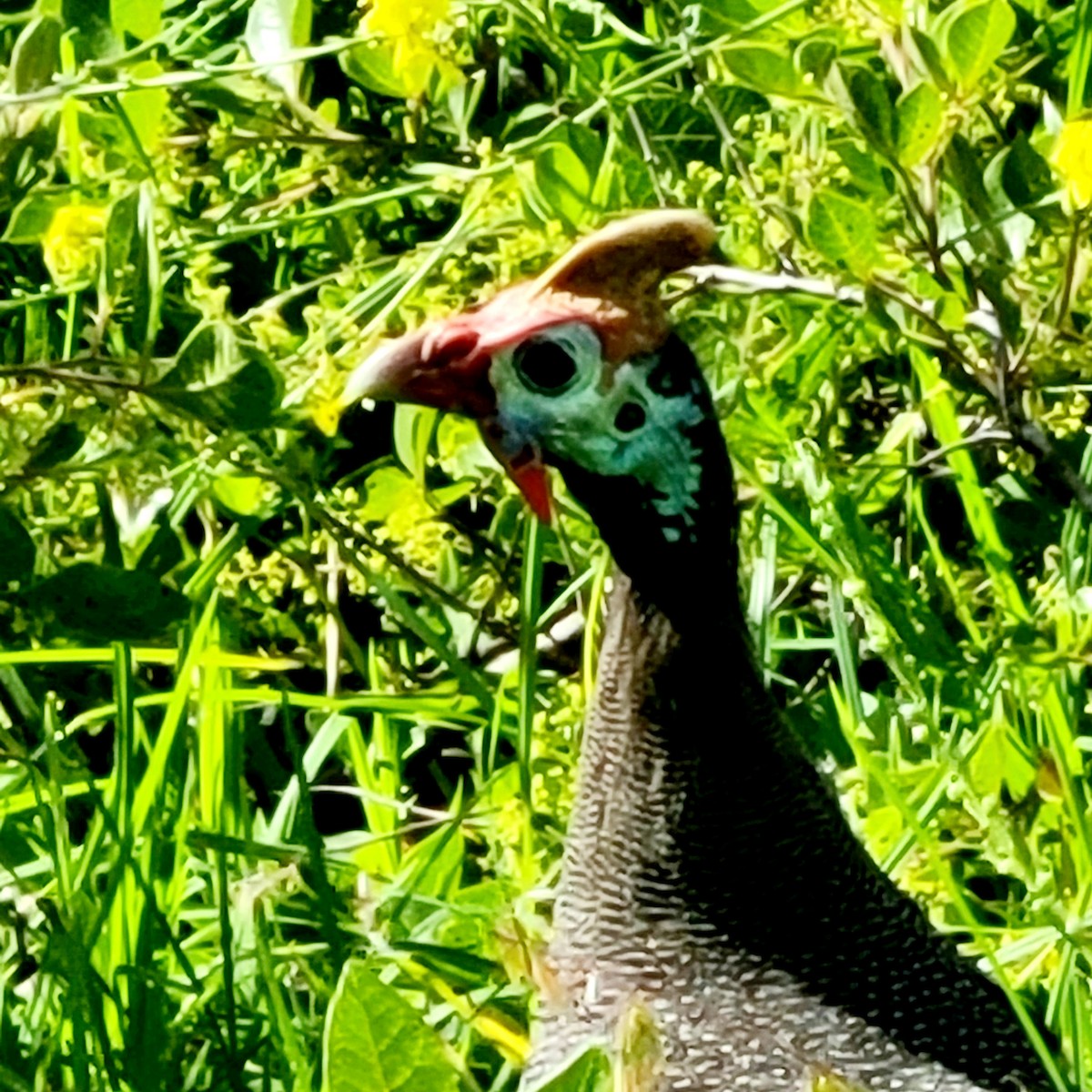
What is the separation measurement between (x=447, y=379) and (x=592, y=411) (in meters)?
0.08

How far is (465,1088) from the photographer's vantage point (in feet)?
4.38

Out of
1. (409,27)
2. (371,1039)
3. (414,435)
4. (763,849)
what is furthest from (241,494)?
(371,1039)

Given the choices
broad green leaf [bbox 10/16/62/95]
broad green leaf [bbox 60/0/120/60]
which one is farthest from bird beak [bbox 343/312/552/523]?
broad green leaf [bbox 60/0/120/60]

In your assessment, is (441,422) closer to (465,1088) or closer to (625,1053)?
(465,1088)

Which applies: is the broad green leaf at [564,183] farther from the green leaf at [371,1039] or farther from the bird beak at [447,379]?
the green leaf at [371,1039]

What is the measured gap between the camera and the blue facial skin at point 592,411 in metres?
1.30

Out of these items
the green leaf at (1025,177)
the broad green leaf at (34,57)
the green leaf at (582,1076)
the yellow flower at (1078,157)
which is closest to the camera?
the green leaf at (582,1076)

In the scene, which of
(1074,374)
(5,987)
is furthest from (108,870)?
(1074,374)

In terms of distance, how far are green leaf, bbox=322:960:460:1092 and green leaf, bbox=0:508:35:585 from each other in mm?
633

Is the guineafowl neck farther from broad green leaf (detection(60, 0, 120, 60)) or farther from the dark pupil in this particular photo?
broad green leaf (detection(60, 0, 120, 60))

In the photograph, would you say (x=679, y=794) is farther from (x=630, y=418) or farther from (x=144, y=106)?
(x=144, y=106)

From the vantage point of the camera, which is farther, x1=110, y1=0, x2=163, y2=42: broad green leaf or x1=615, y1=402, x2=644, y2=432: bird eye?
x1=110, y1=0, x2=163, y2=42: broad green leaf

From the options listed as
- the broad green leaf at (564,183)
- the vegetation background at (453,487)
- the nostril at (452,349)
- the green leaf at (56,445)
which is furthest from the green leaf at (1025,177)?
the green leaf at (56,445)

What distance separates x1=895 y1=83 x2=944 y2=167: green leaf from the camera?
5.39 feet
